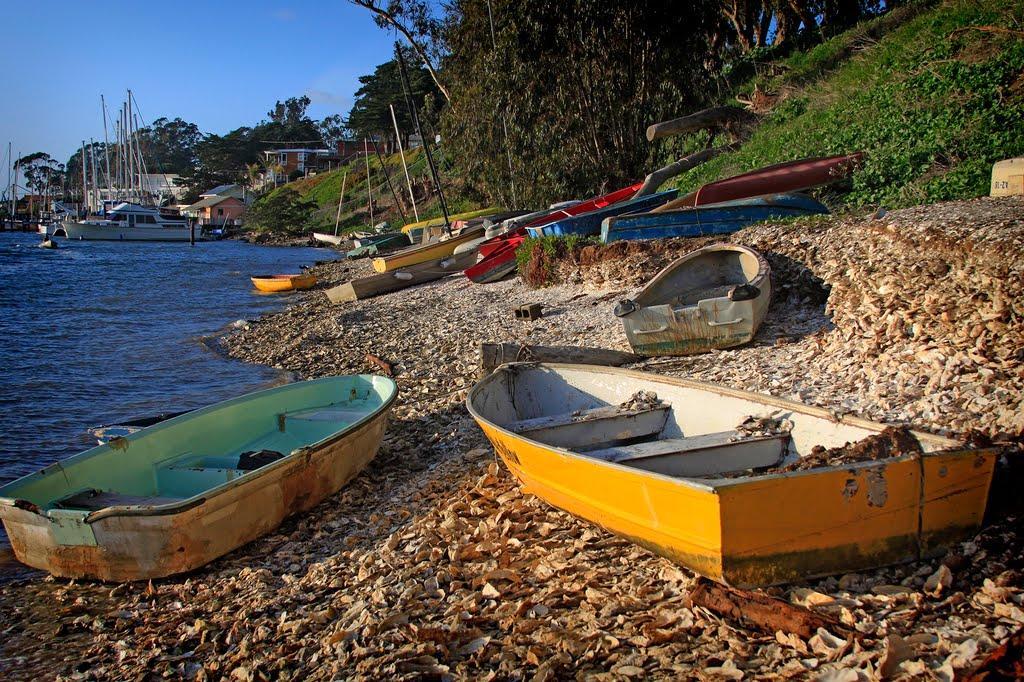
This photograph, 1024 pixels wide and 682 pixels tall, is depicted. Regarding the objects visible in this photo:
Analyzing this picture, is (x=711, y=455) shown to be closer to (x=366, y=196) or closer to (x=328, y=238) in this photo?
(x=328, y=238)

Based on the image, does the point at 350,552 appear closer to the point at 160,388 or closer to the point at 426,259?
the point at 160,388

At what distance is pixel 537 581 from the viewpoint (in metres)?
5.03

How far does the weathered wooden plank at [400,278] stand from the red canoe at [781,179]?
27.8 ft

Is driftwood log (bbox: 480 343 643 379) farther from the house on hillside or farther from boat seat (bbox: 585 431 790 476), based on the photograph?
the house on hillside

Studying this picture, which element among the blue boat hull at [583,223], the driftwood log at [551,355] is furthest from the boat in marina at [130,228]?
the driftwood log at [551,355]

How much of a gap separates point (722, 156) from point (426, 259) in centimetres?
936

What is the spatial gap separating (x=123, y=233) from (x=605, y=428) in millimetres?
70568

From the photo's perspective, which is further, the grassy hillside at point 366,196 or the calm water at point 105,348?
the grassy hillside at point 366,196

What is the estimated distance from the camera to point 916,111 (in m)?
14.4

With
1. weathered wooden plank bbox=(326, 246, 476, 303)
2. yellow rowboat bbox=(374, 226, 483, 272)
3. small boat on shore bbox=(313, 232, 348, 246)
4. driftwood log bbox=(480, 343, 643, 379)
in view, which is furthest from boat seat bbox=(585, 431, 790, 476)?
small boat on shore bbox=(313, 232, 348, 246)

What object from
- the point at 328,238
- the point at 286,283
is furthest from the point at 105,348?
the point at 328,238

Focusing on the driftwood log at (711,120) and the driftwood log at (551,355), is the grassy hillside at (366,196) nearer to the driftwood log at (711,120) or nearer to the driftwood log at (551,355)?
the driftwood log at (711,120)

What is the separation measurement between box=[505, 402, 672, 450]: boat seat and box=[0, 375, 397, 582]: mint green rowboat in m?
2.18

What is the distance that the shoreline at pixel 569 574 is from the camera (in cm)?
405
